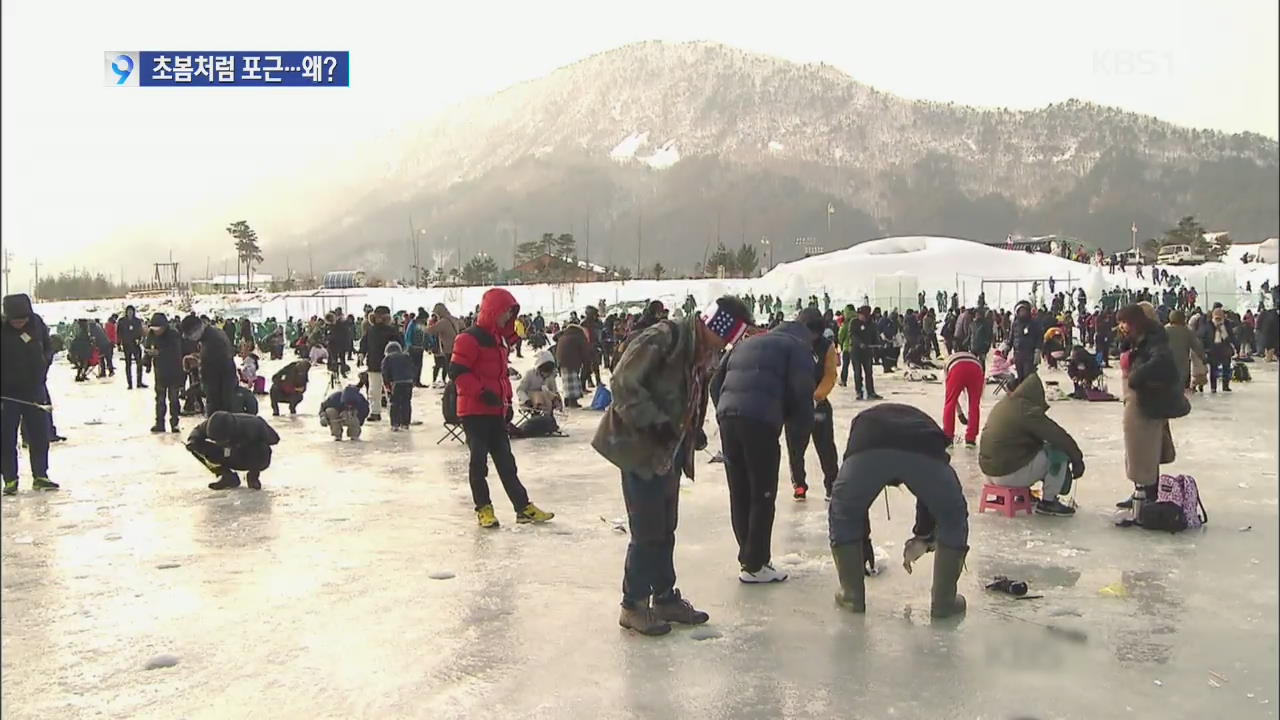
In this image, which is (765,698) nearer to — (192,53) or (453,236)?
(192,53)

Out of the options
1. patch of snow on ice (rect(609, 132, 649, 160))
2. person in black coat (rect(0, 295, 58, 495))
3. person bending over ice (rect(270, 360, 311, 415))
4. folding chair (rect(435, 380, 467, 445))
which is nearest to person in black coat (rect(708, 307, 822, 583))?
person in black coat (rect(0, 295, 58, 495))

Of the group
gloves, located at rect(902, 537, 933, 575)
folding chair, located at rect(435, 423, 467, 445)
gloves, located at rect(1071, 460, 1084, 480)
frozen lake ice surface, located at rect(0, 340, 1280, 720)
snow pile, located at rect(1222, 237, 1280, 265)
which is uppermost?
snow pile, located at rect(1222, 237, 1280, 265)

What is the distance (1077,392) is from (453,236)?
18397cm

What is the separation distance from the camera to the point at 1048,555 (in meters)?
5.38

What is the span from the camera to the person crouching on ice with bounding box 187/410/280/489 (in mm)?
7441

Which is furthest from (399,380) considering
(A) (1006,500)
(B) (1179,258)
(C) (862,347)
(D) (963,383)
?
(B) (1179,258)

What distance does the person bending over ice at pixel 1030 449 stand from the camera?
238 inches

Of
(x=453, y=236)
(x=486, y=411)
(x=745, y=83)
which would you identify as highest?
(x=745, y=83)

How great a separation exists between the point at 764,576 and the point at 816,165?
171717 millimetres

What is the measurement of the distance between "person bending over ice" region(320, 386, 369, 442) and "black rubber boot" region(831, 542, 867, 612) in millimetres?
6994

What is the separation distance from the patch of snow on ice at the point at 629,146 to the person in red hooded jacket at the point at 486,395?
18297 cm

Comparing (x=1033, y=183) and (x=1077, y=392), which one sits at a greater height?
(x=1033, y=183)

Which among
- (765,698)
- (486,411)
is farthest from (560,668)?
(486,411)

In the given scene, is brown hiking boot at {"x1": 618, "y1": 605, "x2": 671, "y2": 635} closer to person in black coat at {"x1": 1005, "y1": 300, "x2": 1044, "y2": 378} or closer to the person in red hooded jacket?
the person in red hooded jacket
